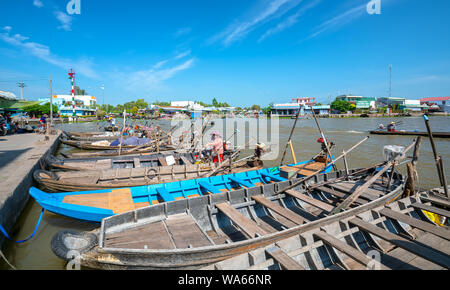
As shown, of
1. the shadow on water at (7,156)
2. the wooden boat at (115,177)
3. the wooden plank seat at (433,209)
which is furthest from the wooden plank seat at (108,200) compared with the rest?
the wooden plank seat at (433,209)

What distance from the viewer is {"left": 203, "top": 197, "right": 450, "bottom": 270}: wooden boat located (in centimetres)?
359

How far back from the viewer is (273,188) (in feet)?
22.7

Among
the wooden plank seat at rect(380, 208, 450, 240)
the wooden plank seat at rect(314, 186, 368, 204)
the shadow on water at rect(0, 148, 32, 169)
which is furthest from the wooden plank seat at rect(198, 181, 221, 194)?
the shadow on water at rect(0, 148, 32, 169)

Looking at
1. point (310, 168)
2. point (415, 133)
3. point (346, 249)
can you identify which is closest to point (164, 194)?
point (346, 249)

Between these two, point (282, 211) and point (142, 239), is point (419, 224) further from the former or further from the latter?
point (142, 239)

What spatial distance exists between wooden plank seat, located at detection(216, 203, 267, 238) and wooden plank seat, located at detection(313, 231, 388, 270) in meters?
1.12

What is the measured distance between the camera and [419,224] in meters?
4.77

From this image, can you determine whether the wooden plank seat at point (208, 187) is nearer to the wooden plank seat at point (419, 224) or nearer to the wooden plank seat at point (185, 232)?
the wooden plank seat at point (185, 232)

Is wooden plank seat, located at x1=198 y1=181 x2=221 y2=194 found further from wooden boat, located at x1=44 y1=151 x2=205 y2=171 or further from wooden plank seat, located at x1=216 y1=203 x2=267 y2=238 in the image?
wooden boat, located at x1=44 y1=151 x2=205 y2=171

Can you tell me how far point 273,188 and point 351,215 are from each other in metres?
2.26

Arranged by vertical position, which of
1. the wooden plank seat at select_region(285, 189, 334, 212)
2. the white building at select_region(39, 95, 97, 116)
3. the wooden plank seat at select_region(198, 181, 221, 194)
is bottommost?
the wooden plank seat at select_region(285, 189, 334, 212)

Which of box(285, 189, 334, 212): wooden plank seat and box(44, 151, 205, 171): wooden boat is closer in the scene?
box(285, 189, 334, 212): wooden plank seat

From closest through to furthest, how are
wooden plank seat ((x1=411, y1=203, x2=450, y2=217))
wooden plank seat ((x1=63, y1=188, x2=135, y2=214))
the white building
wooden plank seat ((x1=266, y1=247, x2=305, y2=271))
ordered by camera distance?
wooden plank seat ((x1=266, y1=247, x2=305, y2=271)) → wooden plank seat ((x1=411, y1=203, x2=450, y2=217)) → wooden plank seat ((x1=63, y1=188, x2=135, y2=214)) → the white building
